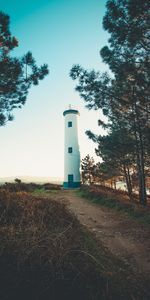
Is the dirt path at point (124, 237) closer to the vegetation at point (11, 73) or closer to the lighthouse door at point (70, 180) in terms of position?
the vegetation at point (11, 73)

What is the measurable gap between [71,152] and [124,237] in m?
23.9

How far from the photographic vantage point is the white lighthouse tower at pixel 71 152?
28.9 m

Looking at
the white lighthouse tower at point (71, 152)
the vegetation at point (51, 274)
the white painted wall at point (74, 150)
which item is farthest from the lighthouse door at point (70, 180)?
the vegetation at point (51, 274)

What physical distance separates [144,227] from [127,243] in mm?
1894

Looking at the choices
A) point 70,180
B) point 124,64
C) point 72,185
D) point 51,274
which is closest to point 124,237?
point 51,274

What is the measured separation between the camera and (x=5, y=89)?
392 inches

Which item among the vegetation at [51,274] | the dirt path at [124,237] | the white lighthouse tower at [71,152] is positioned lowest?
the dirt path at [124,237]

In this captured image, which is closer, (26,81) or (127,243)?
(127,243)

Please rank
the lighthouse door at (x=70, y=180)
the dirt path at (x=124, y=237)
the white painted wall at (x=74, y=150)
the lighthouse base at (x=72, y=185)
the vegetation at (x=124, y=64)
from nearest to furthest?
the dirt path at (x=124, y=237) → the vegetation at (x=124, y=64) → the lighthouse base at (x=72, y=185) → the lighthouse door at (x=70, y=180) → the white painted wall at (x=74, y=150)

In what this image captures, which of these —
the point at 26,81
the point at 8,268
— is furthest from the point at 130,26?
the point at 8,268

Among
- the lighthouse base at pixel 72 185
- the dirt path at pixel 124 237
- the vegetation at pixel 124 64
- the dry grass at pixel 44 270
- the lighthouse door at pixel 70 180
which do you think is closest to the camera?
the dry grass at pixel 44 270

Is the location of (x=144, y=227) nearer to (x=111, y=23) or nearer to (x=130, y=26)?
(x=130, y=26)

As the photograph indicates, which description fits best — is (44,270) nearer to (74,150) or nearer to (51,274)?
(51,274)

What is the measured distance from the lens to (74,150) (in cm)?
3012
